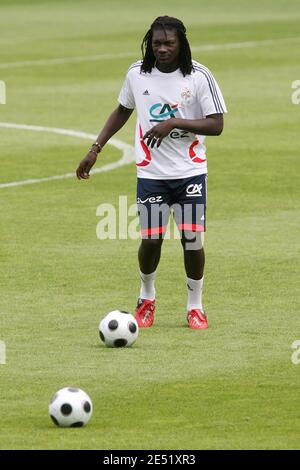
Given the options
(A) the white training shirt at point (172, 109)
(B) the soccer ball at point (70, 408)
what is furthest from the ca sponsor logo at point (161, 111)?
(B) the soccer ball at point (70, 408)

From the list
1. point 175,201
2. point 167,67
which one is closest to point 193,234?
point 175,201

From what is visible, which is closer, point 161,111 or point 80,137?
point 161,111

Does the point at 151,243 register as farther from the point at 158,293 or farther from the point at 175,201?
the point at 158,293

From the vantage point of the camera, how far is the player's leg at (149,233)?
12.5 meters

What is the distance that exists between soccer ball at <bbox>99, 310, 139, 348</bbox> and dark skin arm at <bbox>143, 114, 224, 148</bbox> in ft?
4.48

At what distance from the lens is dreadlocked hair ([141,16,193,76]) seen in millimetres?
12102

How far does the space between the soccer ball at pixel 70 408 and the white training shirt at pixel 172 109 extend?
125 inches

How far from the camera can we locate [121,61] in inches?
1337

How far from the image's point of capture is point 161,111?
484 inches

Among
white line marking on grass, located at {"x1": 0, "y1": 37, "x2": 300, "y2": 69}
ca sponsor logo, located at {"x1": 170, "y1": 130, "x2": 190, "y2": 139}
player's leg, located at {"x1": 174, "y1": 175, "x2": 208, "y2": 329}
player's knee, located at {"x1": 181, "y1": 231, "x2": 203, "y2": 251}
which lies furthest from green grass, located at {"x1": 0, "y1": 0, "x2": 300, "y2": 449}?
white line marking on grass, located at {"x1": 0, "y1": 37, "x2": 300, "y2": 69}

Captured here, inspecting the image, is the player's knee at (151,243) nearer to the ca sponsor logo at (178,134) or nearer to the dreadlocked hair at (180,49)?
the ca sponsor logo at (178,134)

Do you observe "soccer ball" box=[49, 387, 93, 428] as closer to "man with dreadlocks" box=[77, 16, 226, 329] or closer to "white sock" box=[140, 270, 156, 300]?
"man with dreadlocks" box=[77, 16, 226, 329]

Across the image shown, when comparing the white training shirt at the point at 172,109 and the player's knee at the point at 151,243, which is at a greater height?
the white training shirt at the point at 172,109

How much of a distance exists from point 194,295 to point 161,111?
5.09 ft
